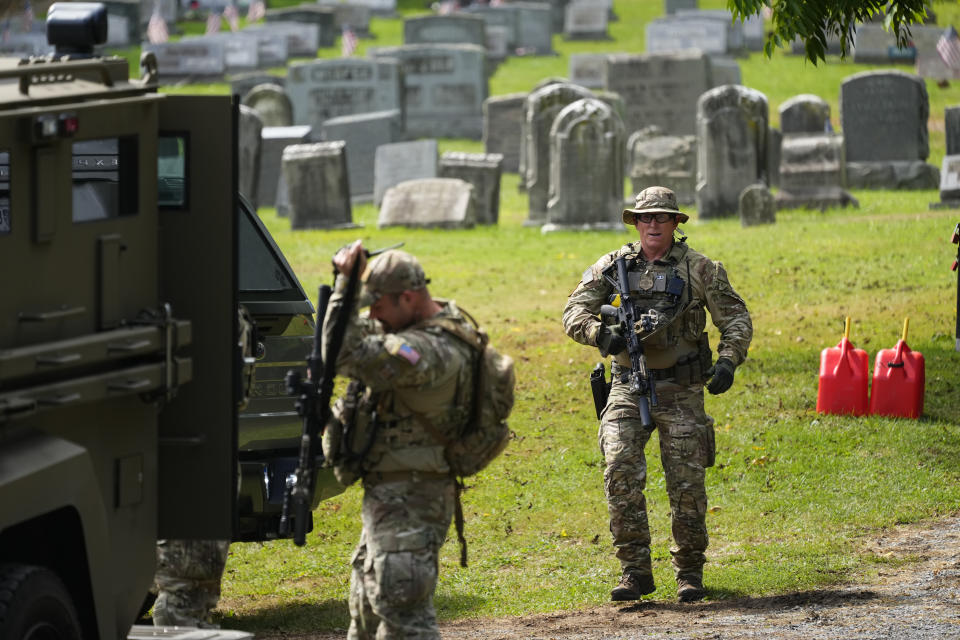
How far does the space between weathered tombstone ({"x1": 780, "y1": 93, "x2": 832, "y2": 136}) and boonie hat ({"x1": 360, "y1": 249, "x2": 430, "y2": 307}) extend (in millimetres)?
21537

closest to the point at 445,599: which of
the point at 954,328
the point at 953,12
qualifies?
the point at 954,328

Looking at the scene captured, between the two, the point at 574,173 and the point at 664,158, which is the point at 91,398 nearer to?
the point at 574,173

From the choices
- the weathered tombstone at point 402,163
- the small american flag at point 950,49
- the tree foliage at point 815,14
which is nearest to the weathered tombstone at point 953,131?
the weathered tombstone at point 402,163

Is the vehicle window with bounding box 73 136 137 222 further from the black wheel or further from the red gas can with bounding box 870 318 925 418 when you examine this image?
the red gas can with bounding box 870 318 925 418

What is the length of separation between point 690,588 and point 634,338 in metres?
1.30

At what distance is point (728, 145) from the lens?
22422 mm

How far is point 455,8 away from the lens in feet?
158

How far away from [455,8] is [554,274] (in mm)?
31112

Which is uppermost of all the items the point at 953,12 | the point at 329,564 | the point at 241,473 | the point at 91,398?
the point at 953,12

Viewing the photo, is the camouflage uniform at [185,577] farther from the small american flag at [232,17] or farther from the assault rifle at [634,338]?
the small american flag at [232,17]

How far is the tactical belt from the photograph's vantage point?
562 cm

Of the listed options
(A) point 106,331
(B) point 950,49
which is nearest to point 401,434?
(A) point 106,331

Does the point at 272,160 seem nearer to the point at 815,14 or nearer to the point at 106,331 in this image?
the point at 815,14

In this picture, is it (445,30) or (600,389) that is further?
(445,30)
